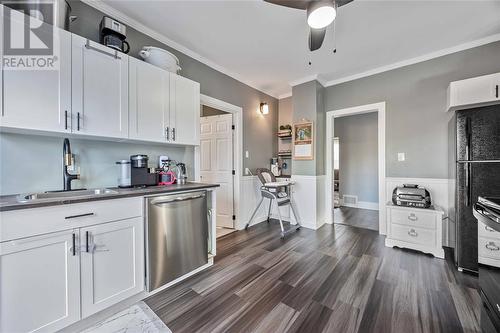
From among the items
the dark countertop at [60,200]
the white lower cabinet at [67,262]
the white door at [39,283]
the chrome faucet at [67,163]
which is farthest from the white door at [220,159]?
the white door at [39,283]

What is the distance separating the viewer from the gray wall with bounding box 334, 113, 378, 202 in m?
4.82

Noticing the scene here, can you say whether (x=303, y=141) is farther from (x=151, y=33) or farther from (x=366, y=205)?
(x=151, y=33)

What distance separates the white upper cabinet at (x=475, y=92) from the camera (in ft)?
7.14

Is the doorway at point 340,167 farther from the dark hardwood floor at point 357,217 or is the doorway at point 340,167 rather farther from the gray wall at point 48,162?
the gray wall at point 48,162

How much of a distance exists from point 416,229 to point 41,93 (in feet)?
13.6

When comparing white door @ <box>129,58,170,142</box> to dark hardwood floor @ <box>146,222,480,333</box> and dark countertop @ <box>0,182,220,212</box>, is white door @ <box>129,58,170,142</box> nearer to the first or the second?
dark countertop @ <box>0,182,220,212</box>

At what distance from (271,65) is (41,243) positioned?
3316 mm

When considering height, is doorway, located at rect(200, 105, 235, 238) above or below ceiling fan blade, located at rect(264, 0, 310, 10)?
below

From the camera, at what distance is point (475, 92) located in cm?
228

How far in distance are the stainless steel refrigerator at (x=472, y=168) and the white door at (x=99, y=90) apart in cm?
356

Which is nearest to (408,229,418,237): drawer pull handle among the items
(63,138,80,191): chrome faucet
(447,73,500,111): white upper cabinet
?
(447,73,500,111): white upper cabinet

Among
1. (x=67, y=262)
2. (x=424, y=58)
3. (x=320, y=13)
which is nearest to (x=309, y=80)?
(x=424, y=58)

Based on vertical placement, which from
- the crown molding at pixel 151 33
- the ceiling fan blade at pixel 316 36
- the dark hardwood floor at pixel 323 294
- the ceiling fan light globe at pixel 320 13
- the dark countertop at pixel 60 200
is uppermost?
the crown molding at pixel 151 33

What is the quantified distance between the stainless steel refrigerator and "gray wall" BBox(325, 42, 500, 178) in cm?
70
